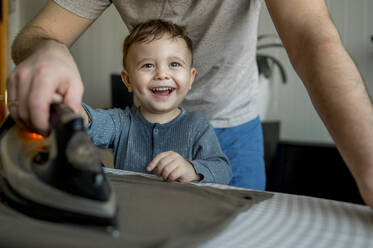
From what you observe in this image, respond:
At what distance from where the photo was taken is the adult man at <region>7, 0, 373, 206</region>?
23.7 inches

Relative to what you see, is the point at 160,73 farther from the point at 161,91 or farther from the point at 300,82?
the point at 300,82

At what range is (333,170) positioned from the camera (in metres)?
2.50

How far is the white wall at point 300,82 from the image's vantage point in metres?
2.62

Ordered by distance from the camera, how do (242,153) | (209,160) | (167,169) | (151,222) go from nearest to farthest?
(151,222) → (167,169) → (209,160) → (242,153)

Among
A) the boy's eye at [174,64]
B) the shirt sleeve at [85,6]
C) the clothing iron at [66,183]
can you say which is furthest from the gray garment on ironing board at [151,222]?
the shirt sleeve at [85,6]

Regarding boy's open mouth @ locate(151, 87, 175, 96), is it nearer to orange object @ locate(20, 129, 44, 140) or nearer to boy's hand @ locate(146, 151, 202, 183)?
boy's hand @ locate(146, 151, 202, 183)

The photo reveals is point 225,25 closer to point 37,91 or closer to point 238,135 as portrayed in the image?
point 238,135

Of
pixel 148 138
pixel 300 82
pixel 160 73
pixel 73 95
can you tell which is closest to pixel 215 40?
pixel 160 73

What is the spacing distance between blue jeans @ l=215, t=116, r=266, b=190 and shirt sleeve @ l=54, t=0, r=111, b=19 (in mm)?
528

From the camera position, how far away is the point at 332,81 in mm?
667

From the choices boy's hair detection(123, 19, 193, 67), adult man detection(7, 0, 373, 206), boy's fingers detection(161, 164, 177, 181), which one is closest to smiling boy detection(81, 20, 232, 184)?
boy's hair detection(123, 19, 193, 67)

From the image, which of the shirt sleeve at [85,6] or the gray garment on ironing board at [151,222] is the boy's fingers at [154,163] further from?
the shirt sleeve at [85,6]

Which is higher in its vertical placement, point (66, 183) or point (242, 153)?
point (66, 183)

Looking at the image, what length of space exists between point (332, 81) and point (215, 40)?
1.92 ft
